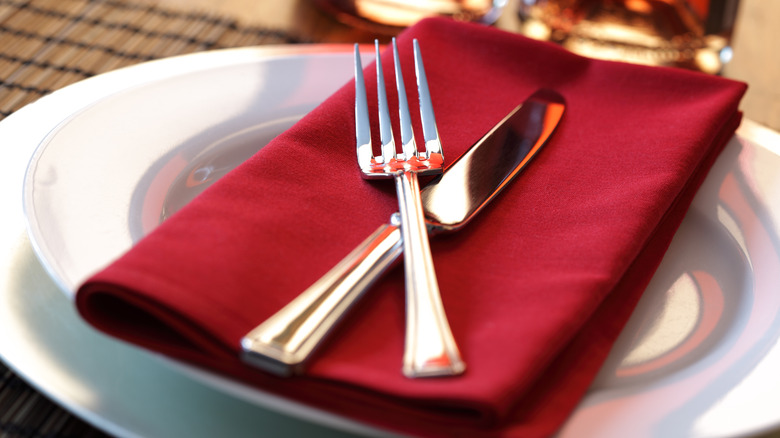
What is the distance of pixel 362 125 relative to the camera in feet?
1.78

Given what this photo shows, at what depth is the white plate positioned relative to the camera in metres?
0.37

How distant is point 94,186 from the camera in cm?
49

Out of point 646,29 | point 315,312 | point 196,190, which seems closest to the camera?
point 315,312

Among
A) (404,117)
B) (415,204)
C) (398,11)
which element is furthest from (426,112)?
(398,11)

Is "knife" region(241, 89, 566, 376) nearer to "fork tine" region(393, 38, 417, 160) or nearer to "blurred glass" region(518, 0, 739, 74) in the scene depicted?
"fork tine" region(393, 38, 417, 160)

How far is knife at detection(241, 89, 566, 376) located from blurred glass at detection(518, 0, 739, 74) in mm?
358

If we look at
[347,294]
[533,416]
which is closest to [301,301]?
[347,294]

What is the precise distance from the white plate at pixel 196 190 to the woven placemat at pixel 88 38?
132 millimetres

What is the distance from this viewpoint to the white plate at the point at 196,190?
37 cm

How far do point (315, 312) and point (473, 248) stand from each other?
5.2 inches

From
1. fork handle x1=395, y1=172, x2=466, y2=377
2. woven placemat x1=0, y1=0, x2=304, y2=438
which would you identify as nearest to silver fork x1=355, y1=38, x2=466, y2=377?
fork handle x1=395, y1=172, x2=466, y2=377

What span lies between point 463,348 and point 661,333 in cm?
15

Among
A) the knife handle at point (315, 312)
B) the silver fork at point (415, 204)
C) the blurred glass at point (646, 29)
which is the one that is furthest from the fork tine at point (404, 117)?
the blurred glass at point (646, 29)

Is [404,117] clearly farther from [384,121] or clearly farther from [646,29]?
[646,29]
